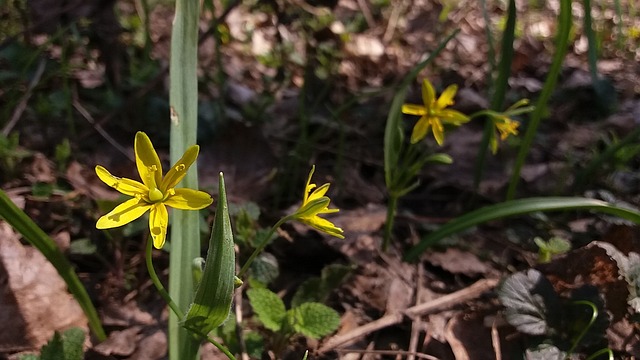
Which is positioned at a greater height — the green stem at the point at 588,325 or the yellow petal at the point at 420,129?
the yellow petal at the point at 420,129

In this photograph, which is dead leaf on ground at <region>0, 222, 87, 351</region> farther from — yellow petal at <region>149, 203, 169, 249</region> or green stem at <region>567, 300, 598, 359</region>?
green stem at <region>567, 300, 598, 359</region>

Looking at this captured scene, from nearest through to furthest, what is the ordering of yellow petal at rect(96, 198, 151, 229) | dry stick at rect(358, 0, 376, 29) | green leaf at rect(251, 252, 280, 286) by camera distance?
1. yellow petal at rect(96, 198, 151, 229)
2. green leaf at rect(251, 252, 280, 286)
3. dry stick at rect(358, 0, 376, 29)

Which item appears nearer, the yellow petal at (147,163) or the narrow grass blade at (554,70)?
the yellow petal at (147,163)

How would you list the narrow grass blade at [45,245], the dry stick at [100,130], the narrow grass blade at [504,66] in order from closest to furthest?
the narrow grass blade at [45,245]
the narrow grass blade at [504,66]
the dry stick at [100,130]

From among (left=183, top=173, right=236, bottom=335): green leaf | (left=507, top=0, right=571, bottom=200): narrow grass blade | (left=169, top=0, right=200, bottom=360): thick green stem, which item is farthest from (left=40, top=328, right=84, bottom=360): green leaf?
(left=507, top=0, right=571, bottom=200): narrow grass blade

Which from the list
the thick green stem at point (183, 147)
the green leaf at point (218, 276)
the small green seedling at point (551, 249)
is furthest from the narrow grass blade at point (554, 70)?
the green leaf at point (218, 276)

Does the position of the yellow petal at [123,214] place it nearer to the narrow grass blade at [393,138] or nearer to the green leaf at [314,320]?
the green leaf at [314,320]

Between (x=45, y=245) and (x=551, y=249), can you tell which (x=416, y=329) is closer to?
(x=551, y=249)

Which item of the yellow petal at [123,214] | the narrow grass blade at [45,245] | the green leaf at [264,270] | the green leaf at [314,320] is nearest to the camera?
the yellow petal at [123,214]
